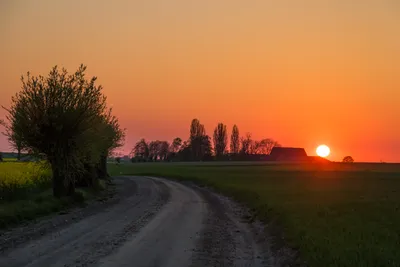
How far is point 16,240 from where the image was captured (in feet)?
48.3

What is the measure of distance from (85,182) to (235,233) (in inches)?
957

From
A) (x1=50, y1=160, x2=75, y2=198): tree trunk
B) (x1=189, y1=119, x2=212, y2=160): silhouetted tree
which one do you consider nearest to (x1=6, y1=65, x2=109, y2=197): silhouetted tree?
(x1=50, y1=160, x2=75, y2=198): tree trunk

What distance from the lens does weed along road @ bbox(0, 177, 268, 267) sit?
1166cm

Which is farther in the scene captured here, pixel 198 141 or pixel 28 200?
pixel 198 141

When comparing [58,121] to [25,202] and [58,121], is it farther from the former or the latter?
[25,202]

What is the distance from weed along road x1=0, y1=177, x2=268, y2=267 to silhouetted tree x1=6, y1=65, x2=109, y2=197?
6.29 m

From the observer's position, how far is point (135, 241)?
47.5ft

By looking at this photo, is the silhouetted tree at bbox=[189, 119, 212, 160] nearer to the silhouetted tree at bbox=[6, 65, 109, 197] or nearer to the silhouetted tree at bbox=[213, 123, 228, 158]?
the silhouetted tree at bbox=[213, 123, 228, 158]

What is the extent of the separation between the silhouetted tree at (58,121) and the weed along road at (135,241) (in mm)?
6289

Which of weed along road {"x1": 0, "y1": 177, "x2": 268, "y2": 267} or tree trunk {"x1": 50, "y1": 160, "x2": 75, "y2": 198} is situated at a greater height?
tree trunk {"x1": 50, "y1": 160, "x2": 75, "y2": 198}

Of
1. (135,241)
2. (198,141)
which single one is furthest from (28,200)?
(198,141)

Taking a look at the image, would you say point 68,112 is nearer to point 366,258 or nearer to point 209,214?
point 209,214

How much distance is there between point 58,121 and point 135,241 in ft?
52.0

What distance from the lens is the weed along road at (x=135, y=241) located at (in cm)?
1166
